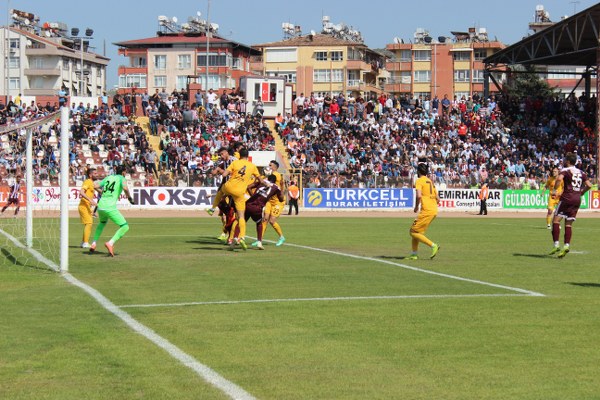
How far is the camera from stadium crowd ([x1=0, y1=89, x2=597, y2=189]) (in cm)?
5544

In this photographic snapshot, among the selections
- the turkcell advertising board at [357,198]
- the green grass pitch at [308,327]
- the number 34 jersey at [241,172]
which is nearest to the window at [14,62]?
the turkcell advertising board at [357,198]

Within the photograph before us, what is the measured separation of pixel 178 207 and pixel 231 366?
43.6 m

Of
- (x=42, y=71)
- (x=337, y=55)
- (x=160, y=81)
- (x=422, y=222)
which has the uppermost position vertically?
(x=337, y=55)

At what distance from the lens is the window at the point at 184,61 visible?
121625 mm

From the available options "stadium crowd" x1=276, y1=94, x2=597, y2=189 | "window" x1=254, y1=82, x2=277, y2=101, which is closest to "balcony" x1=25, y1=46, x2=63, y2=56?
"window" x1=254, y1=82, x2=277, y2=101

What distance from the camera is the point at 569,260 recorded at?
20812 mm

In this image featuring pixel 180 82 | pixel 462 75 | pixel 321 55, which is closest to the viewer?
pixel 180 82

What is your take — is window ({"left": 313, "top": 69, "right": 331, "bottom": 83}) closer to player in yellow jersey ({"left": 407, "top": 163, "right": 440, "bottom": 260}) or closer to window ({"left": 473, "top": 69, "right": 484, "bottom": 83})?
window ({"left": 473, "top": 69, "right": 484, "bottom": 83})

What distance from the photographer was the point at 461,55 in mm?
130375

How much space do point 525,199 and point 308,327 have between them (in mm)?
46381

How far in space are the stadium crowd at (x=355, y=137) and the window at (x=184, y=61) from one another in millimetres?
56885

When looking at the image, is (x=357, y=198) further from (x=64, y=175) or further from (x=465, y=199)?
(x=64, y=175)

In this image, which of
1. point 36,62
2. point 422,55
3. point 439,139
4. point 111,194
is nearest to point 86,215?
point 111,194

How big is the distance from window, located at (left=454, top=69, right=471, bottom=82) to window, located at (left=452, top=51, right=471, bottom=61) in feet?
5.16
